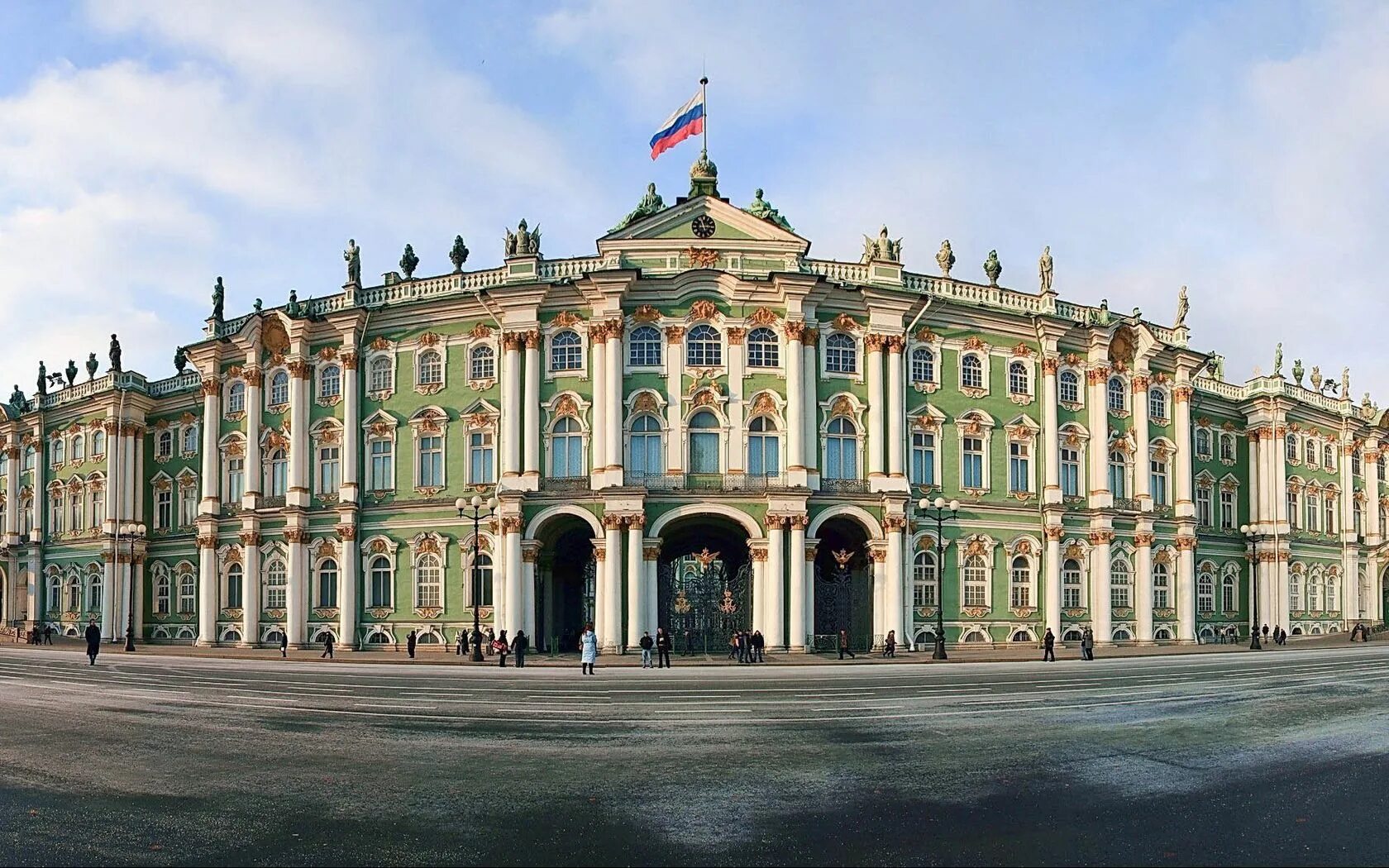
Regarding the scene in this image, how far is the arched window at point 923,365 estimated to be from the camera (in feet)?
166

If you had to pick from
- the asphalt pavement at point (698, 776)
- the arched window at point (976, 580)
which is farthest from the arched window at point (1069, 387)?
the asphalt pavement at point (698, 776)

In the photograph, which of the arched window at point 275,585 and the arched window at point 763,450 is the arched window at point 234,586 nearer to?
the arched window at point 275,585

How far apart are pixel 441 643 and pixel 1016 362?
1168 inches

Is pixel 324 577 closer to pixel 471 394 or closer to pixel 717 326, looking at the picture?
pixel 471 394

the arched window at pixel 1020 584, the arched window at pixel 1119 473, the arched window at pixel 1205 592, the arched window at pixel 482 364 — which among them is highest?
the arched window at pixel 482 364

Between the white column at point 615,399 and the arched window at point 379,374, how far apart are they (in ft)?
A: 36.8

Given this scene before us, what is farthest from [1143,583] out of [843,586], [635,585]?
[635,585]

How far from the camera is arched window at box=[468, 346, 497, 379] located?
50125mm

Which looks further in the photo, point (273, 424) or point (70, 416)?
point (70, 416)

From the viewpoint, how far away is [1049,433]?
52.4 m

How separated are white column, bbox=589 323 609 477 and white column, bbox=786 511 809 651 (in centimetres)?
844

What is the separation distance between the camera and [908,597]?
48.6 metres

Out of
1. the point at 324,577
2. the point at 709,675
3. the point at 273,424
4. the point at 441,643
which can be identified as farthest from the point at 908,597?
A: the point at 273,424

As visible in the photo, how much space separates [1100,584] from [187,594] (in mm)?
48156
